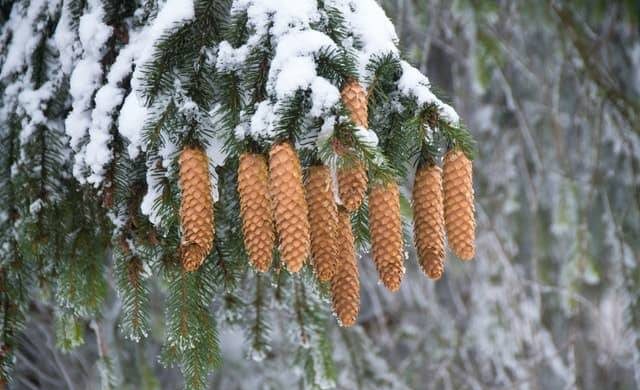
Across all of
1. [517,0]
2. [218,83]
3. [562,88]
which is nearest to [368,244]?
[218,83]

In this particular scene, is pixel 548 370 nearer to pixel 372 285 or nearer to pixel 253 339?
pixel 372 285

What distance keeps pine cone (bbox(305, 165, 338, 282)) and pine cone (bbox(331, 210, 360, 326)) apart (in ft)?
0.26

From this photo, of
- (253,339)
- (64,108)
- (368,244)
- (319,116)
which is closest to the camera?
(319,116)

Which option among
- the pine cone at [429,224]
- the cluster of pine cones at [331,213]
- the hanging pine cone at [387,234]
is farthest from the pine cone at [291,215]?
the pine cone at [429,224]

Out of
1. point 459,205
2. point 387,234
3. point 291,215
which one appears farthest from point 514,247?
point 291,215

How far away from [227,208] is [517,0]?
251 centimetres

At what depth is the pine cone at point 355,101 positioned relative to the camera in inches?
47.4

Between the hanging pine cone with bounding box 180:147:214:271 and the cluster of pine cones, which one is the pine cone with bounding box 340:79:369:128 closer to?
the cluster of pine cones

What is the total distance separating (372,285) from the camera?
346 cm

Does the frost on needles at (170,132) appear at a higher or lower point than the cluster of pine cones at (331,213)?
higher

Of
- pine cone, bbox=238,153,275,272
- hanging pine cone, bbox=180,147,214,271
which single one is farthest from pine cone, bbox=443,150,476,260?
hanging pine cone, bbox=180,147,214,271

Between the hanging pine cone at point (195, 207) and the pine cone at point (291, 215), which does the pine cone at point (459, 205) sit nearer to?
the pine cone at point (291, 215)

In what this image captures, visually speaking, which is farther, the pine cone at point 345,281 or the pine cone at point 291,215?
the pine cone at point 345,281

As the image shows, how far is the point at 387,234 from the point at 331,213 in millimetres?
102
